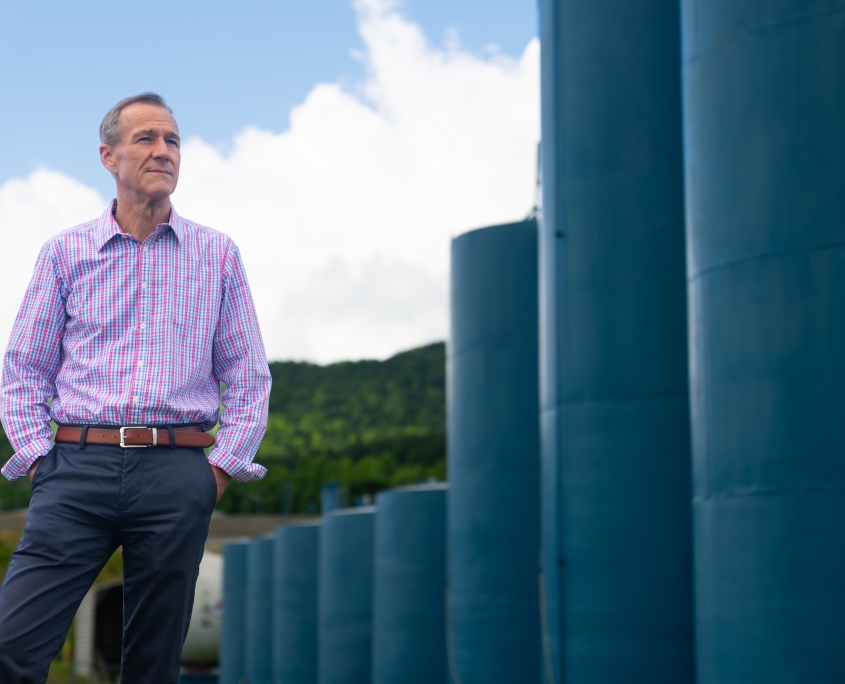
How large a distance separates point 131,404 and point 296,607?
2597cm

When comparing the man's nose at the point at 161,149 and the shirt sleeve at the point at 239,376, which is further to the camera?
the man's nose at the point at 161,149

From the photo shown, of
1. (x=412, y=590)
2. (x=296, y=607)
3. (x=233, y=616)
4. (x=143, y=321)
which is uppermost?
(x=143, y=321)

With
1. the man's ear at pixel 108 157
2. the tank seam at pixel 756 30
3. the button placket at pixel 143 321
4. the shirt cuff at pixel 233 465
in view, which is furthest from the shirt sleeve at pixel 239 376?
the tank seam at pixel 756 30

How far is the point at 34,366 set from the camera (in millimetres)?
3996

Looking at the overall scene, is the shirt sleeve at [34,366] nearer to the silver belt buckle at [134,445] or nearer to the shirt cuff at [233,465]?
the silver belt buckle at [134,445]

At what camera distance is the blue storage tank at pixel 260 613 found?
3191 cm

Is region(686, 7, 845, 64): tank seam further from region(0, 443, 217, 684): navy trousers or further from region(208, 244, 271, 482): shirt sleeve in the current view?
region(0, 443, 217, 684): navy trousers

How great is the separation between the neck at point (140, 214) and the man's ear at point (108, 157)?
0.31 ft

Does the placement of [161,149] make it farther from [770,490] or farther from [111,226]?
[770,490]

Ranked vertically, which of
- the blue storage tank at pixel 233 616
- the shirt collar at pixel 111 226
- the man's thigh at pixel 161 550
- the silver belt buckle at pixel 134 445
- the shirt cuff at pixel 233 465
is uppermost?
the shirt collar at pixel 111 226

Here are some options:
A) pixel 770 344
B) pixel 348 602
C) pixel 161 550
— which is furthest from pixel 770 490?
pixel 348 602

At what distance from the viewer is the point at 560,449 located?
1292 centimetres

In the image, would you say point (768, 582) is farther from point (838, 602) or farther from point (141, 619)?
point (141, 619)

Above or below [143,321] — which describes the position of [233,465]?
below
